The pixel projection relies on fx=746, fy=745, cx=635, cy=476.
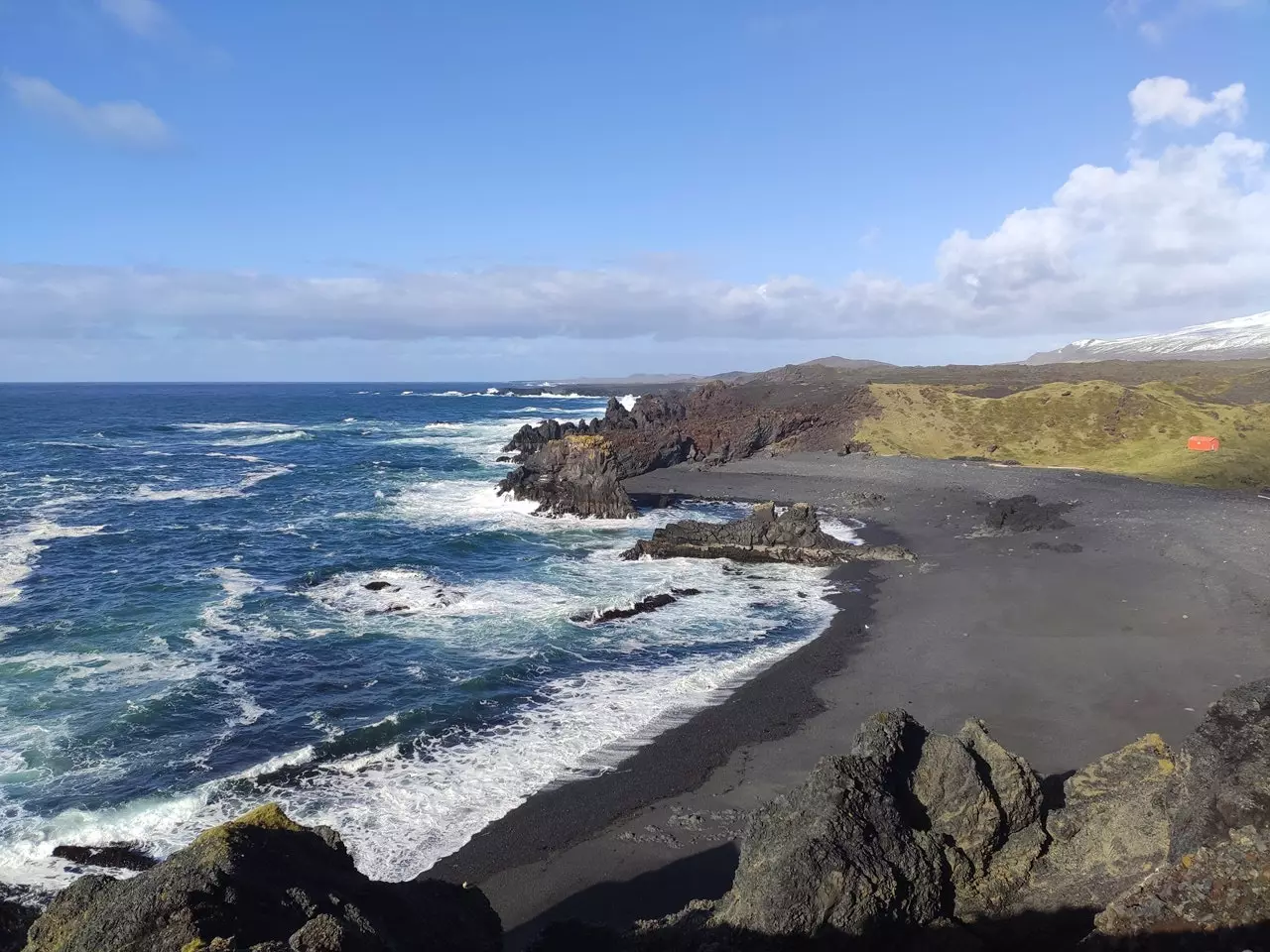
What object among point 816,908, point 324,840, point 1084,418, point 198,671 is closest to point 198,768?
point 198,671

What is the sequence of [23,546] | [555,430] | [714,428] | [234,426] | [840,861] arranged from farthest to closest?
[234,426]
[555,430]
[714,428]
[23,546]
[840,861]

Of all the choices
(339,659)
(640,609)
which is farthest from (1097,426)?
(339,659)

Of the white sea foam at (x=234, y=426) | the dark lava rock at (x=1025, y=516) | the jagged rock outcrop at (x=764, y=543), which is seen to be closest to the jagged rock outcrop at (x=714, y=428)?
the jagged rock outcrop at (x=764, y=543)

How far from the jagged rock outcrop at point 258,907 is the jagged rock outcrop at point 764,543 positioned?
25411mm

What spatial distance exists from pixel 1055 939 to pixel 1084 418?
6239cm

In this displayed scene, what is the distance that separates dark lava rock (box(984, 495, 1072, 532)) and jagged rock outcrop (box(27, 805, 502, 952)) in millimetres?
32988

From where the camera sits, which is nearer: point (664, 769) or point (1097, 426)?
point (664, 769)

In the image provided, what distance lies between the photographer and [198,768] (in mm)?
15023

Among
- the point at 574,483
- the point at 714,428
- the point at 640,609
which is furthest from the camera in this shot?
the point at 714,428

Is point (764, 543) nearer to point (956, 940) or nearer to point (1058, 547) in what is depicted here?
point (1058, 547)

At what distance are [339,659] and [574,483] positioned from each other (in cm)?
2467

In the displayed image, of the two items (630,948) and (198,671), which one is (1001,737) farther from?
(198,671)

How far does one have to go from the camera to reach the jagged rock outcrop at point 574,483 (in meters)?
42.5

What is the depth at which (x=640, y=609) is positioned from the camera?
25.3m
